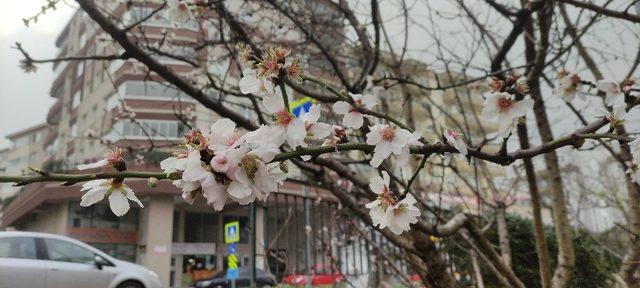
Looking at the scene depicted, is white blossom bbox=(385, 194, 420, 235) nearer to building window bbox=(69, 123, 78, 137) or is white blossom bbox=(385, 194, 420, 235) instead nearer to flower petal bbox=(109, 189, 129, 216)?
flower petal bbox=(109, 189, 129, 216)

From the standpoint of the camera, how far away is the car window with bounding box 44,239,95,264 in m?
6.96

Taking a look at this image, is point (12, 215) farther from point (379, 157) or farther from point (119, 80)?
point (379, 157)

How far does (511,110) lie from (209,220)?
27807mm

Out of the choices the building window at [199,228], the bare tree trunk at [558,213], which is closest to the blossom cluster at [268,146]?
the bare tree trunk at [558,213]

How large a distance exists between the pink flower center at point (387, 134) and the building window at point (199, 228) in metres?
27.1

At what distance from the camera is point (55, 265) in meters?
6.82

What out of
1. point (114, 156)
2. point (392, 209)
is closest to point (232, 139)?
point (114, 156)

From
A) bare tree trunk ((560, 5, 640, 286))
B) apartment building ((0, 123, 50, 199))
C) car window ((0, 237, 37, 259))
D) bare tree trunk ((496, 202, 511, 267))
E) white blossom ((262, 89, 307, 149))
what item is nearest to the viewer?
white blossom ((262, 89, 307, 149))

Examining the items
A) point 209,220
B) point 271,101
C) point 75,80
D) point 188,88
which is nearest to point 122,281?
point 188,88

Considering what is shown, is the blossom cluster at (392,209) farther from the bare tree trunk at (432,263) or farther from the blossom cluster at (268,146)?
the bare tree trunk at (432,263)

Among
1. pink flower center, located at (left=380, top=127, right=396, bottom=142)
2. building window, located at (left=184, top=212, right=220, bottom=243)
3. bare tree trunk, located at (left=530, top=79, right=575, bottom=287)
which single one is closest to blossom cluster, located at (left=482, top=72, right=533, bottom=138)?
pink flower center, located at (left=380, top=127, right=396, bottom=142)

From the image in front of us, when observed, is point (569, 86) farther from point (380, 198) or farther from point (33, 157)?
point (33, 157)

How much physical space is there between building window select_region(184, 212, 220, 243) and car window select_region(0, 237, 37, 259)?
2067 centimetres

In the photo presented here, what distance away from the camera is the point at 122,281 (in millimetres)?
7852
